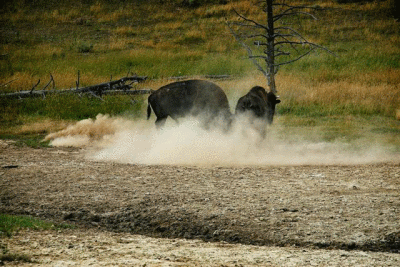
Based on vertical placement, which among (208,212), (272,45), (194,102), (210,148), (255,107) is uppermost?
(272,45)

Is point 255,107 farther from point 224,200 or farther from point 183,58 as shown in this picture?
point 183,58

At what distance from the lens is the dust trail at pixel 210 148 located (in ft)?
43.7

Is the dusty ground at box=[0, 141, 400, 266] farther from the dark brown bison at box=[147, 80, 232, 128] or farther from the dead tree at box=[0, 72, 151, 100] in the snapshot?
the dead tree at box=[0, 72, 151, 100]

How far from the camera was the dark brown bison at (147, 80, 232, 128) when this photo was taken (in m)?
14.9

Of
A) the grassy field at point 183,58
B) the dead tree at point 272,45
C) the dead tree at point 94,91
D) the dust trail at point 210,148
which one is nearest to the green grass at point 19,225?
the dust trail at point 210,148

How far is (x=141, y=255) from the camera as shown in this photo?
721 centimetres

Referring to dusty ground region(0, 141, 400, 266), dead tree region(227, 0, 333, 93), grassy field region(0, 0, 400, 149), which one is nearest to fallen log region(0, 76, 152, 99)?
grassy field region(0, 0, 400, 149)

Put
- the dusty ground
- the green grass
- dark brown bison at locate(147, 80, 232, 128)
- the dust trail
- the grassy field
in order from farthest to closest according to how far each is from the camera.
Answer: the grassy field
dark brown bison at locate(147, 80, 232, 128)
the dust trail
the green grass
the dusty ground

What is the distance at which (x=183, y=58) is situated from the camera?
31.0 m

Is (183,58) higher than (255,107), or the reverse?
(183,58)

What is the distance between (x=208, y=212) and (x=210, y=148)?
501 cm

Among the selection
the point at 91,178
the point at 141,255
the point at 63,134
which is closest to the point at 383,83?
the point at 63,134

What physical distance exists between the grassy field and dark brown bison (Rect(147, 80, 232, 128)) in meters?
3.05

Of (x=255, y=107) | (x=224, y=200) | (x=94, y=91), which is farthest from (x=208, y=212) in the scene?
(x=94, y=91)
